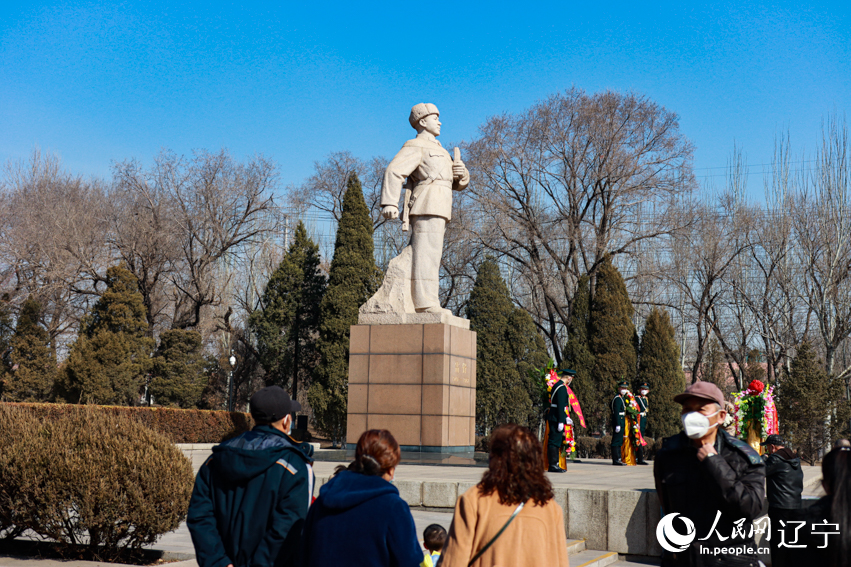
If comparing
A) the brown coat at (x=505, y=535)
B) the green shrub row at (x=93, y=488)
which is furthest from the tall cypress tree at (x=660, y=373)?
the brown coat at (x=505, y=535)

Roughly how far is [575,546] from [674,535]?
4.38 meters

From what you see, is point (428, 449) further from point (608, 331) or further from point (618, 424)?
point (608, 331)

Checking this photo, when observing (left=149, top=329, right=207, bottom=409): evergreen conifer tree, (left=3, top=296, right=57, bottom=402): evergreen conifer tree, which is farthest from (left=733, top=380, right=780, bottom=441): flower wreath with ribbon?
(left=3, top=296, right=57, bottom=402): evergreen conifer tree

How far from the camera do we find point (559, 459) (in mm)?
11773

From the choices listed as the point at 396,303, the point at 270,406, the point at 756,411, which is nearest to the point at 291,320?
the point at 396,303

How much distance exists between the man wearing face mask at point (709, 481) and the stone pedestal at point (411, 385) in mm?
9246

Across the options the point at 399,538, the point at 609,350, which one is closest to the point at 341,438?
the point at 609,350

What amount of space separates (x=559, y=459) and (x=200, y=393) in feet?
72.4

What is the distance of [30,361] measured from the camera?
94.7ft

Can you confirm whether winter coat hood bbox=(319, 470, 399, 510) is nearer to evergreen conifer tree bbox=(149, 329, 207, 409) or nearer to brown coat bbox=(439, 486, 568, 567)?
brown coat bbox=(439, 486, 568, 567)

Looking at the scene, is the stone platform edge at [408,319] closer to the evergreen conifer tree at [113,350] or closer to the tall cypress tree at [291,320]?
the evergreen conifer tree at [113,350]

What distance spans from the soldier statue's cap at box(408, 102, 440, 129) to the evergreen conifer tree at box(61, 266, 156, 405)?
63.6ft

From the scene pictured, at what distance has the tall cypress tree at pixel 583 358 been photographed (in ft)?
95.1

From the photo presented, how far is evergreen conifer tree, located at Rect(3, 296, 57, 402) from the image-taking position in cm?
2836
